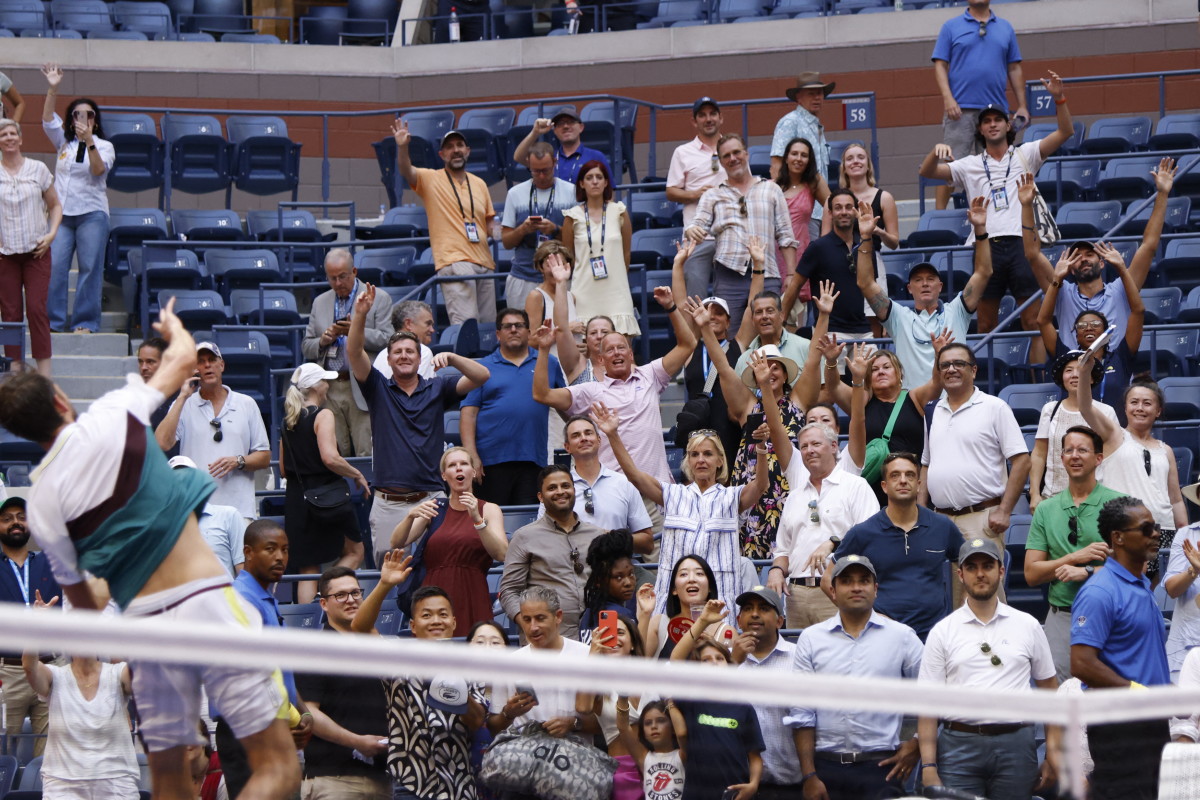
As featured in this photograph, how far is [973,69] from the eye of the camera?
1329 cm

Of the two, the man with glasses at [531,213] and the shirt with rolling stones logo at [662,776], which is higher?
the man with glasses at [531,213]

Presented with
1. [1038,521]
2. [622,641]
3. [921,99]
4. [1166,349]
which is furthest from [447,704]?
[921,99]

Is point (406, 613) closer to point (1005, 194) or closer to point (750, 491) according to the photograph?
point (750, 491)

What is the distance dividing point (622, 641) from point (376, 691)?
1606 millimetres

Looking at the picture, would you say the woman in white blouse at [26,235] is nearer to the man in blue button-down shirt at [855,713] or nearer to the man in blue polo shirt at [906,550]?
the man in blue polo shirt at [906,550]

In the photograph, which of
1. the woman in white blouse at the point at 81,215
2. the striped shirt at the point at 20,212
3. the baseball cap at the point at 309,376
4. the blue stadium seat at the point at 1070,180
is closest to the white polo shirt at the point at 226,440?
the baseball cap at the point at 309,376

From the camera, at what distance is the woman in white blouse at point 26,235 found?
12.4m

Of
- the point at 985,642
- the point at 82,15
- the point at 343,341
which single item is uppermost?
the point at 82,15

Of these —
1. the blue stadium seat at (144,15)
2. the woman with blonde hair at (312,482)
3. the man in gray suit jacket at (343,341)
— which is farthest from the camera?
the blue stadium seat at (144,15)

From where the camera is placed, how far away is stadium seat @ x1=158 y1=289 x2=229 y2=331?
43.8 feet

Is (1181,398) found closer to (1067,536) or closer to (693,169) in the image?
(1067,536)

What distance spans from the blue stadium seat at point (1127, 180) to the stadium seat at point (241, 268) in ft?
21.5

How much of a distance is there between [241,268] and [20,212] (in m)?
2.14

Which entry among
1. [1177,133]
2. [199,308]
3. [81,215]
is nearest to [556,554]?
[199,308]
